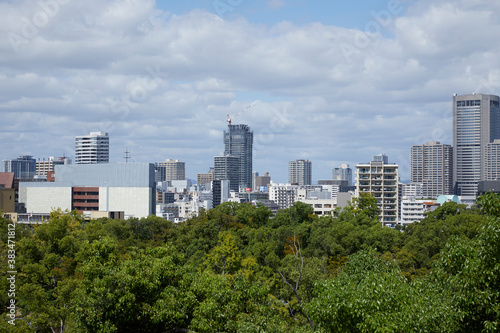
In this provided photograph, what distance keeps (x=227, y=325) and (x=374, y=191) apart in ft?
284

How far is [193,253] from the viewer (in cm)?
4709

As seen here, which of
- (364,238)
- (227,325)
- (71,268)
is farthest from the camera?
(364,238)

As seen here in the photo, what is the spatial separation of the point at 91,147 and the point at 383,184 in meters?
123

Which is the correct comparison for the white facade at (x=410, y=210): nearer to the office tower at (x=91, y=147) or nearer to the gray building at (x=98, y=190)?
the gray building at (x=98, y=190)

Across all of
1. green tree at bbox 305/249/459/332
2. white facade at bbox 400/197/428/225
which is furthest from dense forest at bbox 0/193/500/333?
white facade at bbox 400/197/428/225

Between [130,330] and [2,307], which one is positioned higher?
[130,330]

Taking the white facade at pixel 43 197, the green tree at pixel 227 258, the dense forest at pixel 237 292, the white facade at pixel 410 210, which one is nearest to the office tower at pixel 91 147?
the white facade at pixel 43 197

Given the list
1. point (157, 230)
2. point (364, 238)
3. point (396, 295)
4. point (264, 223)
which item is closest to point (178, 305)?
point (396, 295)

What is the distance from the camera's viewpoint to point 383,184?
98000 millimetres

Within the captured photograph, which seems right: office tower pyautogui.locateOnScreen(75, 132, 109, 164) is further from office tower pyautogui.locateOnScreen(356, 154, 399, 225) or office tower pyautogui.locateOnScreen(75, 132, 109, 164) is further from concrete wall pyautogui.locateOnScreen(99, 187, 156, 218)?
office tower pyautogui.locateOnScreen(356, 154, 399, 225)

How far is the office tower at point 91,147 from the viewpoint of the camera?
186125 mm

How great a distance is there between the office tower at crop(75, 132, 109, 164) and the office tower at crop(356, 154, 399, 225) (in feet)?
377

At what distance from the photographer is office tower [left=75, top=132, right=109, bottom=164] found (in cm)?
18612

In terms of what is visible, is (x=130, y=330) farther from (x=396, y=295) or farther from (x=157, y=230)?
(x=157, y=230)
